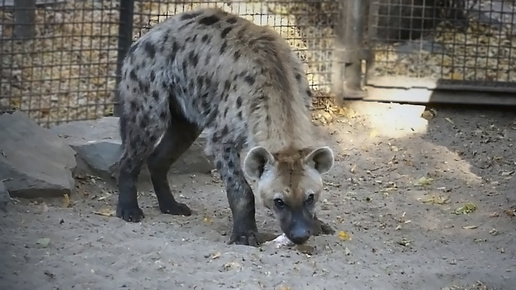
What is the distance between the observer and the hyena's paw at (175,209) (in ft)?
19.2

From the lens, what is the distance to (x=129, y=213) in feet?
18.5

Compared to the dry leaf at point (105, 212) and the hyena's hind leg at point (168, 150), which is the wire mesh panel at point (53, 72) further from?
the dry leaf at point (105, 212)

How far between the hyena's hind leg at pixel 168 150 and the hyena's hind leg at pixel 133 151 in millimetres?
143

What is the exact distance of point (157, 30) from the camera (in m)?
5.86

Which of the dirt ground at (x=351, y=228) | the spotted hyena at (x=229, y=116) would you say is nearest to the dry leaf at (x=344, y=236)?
the dirt ground at (x=351, y=228)

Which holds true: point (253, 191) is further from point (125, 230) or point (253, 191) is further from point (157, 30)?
point (157, 30)

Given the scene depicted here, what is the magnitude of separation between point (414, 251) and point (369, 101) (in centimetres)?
277

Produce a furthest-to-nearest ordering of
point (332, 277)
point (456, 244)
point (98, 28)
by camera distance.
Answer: point (98, 28) < point (456, 244) < point (332, 277)

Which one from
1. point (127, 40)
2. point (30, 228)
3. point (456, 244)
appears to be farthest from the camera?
point (127, 40)

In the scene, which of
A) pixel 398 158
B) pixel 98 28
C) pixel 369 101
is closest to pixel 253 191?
pixel 398 158

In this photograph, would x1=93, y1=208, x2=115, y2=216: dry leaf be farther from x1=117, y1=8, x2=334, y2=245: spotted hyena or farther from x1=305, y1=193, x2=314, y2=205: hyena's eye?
x1=305, y1=193, x2=314, y2=205: hyena's eye

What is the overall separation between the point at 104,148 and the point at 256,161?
5.86 ft

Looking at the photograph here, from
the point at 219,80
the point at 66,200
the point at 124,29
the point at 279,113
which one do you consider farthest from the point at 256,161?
the point at 124,29

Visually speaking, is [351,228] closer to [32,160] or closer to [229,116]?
[229,116]
